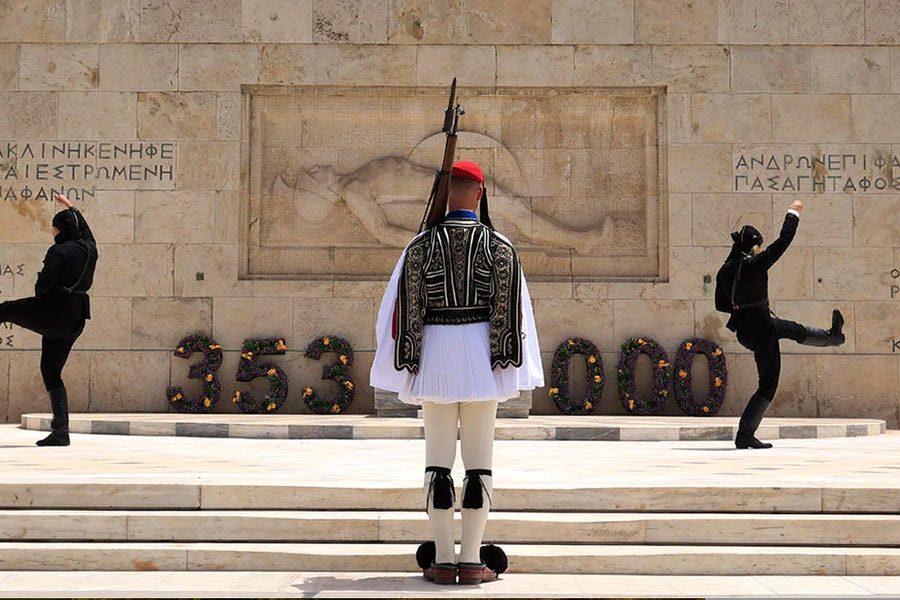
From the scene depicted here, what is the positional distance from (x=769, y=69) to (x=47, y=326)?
991 centimetres

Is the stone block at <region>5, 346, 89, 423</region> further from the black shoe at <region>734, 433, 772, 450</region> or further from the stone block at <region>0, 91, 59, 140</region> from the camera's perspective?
the black shoe at <region>734, 433, 772, 450</region>

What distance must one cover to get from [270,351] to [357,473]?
708cm

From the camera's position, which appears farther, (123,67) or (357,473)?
(123,67)

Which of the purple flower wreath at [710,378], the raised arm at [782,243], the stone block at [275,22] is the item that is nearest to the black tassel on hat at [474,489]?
the raised arm at [782,243]

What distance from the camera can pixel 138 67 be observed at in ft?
48.6

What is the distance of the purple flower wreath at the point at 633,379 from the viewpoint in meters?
14.3

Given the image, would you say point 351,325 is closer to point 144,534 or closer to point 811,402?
point 811,402

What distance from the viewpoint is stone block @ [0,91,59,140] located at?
579 inches

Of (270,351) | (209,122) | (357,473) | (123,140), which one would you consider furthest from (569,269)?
(357,473)

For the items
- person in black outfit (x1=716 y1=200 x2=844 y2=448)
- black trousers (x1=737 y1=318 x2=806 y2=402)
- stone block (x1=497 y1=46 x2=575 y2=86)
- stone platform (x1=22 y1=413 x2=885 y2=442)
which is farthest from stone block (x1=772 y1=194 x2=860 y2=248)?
black trousers (x1=737 y1=318 x2=806 y2=402)

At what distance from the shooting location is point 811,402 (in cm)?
1448

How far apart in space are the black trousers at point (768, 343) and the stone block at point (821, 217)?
4.87 metres

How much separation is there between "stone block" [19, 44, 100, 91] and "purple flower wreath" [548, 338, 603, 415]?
23.5 ft

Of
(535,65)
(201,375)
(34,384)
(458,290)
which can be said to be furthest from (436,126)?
(458,290)
